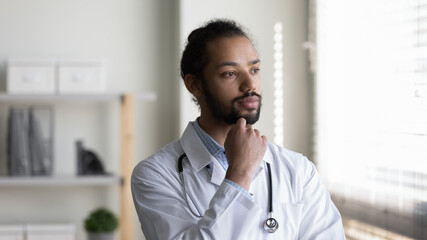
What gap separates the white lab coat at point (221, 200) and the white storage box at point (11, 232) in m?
2.24

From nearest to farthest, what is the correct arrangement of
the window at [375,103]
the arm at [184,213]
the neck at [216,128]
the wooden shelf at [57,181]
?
the arm at [184,213]
the neck at [216,128]
the window at [375,103]
the wooden shelf at [57,181]

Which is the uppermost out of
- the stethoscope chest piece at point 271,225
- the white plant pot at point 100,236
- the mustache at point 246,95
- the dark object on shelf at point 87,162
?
the mustache at point 246,95

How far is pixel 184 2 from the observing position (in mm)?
3473

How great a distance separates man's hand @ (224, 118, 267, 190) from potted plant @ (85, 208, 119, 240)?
86.3 inches

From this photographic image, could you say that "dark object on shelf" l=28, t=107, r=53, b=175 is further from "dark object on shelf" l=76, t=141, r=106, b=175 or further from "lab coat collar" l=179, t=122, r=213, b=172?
"lab coat collar" l=179, t=122, r=213, b=172

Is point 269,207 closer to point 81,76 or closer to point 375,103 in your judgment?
point 375,103

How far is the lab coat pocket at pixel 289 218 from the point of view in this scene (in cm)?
138

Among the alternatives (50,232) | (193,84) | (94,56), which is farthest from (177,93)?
(193,84)

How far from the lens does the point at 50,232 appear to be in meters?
3.49

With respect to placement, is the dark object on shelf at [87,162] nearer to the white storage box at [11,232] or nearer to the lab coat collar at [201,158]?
the white storage box at [11,232]

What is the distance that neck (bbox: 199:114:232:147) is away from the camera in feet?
4.85

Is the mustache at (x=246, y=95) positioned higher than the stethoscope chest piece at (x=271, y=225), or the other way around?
the mustache at (x=246, y=95)

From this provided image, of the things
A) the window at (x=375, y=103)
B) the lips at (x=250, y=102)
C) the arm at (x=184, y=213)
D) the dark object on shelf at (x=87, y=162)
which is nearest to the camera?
the arm at (x=184, y=213)

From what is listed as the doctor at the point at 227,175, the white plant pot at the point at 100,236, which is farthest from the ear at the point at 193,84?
the white plant pot at the point at 100,236
